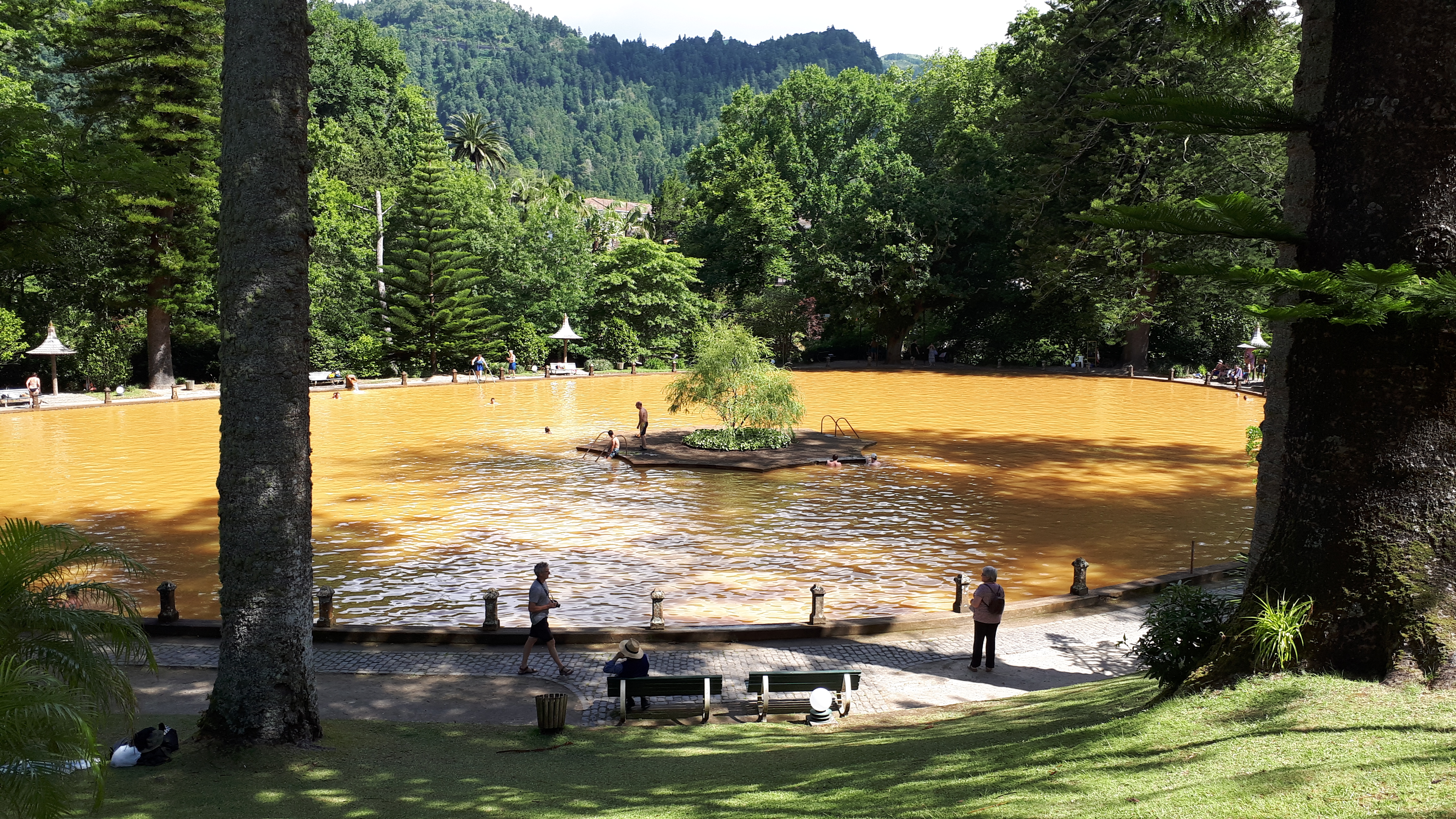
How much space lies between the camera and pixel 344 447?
25.3 meters

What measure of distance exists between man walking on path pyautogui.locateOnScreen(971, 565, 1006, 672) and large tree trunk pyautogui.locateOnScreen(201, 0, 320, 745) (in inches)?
258

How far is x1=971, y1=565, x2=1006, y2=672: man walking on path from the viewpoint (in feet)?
32.9

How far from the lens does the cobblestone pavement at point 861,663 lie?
9500 mm

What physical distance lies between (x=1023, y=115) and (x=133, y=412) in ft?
113

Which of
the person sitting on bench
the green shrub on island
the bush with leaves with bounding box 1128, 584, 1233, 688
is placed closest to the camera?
the bush with leaves with bounding box 1128, 584, 1233, 688

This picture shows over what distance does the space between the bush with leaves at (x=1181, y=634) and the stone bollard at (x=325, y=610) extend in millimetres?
8613

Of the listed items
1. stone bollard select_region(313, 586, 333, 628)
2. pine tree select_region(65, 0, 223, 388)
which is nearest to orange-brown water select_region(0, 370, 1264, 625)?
stone bollard select_region(313, 586, 333, 628)

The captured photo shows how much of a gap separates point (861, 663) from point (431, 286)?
40.0m

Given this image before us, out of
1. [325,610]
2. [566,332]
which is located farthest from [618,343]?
[325,610]

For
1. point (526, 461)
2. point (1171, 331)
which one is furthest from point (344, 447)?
point (1171, 331)

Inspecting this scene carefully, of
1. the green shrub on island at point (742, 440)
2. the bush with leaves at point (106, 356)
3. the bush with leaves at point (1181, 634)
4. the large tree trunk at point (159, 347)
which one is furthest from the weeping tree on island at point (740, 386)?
the bush with leaves at point (106, 356)

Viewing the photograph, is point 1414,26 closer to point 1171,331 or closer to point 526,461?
point 526,461

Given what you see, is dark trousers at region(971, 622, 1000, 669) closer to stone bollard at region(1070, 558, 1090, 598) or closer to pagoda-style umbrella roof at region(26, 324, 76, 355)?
stone bollard at region(1070, 558, 1090, 598)

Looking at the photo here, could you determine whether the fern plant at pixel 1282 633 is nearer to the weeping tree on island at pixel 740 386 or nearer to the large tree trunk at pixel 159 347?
the weeping tree on island at pixel 740 386
